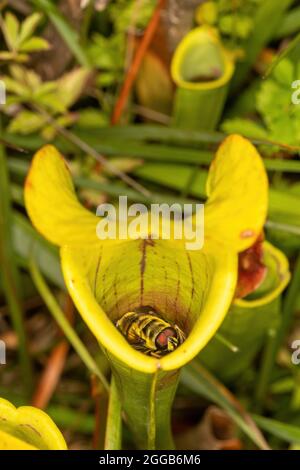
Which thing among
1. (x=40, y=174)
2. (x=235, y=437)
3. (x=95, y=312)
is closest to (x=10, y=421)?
(x=95, y=312)

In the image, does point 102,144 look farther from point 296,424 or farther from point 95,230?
point 296,424

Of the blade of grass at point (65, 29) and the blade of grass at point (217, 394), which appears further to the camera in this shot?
the blade of grass at point (65, 29)

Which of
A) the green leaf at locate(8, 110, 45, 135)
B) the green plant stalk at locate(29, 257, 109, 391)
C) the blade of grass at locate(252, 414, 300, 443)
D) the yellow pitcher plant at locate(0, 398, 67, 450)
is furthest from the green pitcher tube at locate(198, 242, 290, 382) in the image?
the green leaf at locate(8, 110, 45, 135)

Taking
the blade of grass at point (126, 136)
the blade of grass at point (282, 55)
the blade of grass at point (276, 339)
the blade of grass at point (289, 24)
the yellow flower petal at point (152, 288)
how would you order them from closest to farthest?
the yellow flower petal at point (152, 288) < the blade of grass at point (282, 55) < the blade of grass at point (276, 339) < the blade of grass at point (126, 136) < the blade of grass at point (289, 24)

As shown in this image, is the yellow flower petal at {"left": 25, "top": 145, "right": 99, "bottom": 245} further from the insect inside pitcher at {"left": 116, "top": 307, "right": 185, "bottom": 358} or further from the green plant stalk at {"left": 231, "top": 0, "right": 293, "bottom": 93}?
the green plant stalk at {"left": 231, "top": 0, "right": 293, "bottom": 93}

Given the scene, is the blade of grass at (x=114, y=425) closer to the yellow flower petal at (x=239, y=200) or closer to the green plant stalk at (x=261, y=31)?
the yellow flower petal at (x=239, y=200)

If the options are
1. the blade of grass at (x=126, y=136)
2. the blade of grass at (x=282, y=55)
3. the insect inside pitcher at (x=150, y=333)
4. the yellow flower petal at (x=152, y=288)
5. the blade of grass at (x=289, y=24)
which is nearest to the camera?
the yellow flower petal at (x=152, y=288)

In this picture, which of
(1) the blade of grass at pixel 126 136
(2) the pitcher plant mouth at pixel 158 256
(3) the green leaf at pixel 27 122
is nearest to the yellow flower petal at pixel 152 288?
(2) the pitcher plant mouth at pixel 158 256
